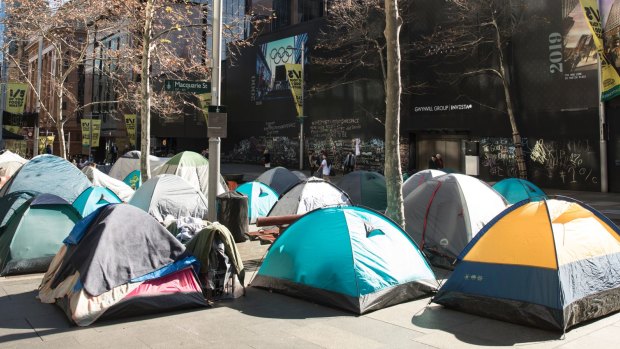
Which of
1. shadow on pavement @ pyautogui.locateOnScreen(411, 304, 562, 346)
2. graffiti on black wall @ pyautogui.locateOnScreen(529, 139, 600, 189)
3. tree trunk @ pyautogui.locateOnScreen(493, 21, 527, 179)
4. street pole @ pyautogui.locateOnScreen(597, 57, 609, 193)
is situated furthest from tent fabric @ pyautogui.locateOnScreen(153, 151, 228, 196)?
street pole @ pyautogui.locateOnScreen(597, 57, 609, 193)

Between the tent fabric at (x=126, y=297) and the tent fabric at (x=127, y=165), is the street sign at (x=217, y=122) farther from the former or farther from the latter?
the tent fabric at (x=127, y=165)

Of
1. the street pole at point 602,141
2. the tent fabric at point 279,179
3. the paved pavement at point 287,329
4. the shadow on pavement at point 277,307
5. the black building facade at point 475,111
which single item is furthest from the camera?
the black building facade at point 475,111

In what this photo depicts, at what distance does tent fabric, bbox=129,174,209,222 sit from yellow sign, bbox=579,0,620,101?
16109 mm

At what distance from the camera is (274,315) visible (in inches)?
241

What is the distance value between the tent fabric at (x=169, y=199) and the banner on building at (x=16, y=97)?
1634 centimetres

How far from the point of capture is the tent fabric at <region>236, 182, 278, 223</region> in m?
14.3

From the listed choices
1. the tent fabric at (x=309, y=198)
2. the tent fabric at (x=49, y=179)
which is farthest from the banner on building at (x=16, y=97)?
the tent fabric at (x=309, y=198)

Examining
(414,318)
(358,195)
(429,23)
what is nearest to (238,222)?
(358,195)

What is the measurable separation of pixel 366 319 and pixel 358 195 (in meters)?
8.88

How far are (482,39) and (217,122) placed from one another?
17884mm

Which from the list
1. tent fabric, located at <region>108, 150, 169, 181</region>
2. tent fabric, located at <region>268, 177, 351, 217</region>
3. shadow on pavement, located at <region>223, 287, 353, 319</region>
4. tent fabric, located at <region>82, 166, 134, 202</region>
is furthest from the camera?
tent fabric, located at <region>108, 150, 169, 181</region>

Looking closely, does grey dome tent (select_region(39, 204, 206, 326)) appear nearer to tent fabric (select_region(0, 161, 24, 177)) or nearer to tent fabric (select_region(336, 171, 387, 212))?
tent fabric (select_region(336, 171, 387, 212))

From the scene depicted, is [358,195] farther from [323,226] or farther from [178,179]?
[323,226]

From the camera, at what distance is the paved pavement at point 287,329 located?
5.13 meters
